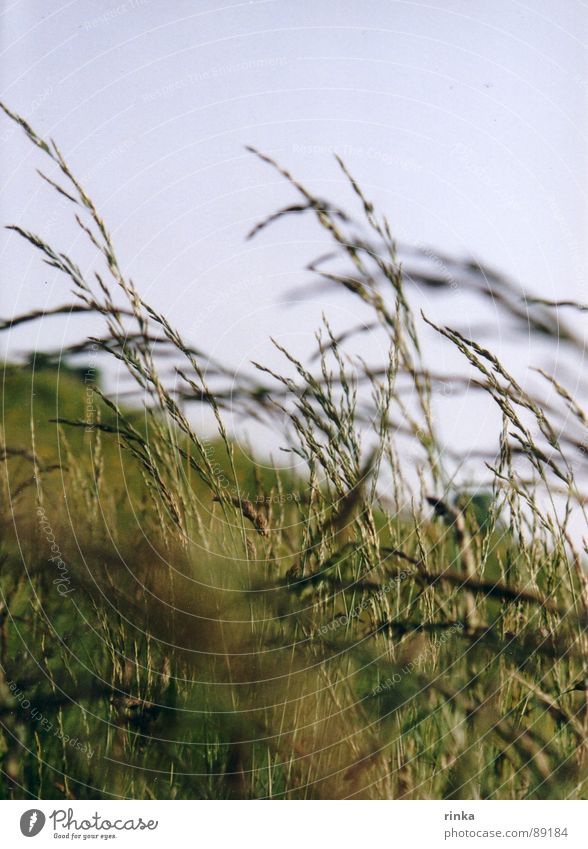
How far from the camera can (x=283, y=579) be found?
3.47ft

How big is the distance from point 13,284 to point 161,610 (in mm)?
439

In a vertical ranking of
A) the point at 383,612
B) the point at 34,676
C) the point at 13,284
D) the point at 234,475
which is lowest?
the point at 34,676

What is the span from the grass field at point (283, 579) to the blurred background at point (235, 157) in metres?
0.02

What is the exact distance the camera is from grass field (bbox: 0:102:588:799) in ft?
3.43

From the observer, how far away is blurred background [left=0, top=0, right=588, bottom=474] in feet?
3.49

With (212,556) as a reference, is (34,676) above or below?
below

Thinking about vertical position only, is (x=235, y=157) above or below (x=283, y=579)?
above

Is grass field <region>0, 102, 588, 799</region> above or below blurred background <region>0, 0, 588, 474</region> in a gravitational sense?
below

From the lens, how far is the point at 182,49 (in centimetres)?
107

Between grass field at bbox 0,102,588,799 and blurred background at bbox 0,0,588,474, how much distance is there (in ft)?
0.08

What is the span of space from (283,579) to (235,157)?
524 millimetres

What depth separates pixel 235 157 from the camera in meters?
1.07
